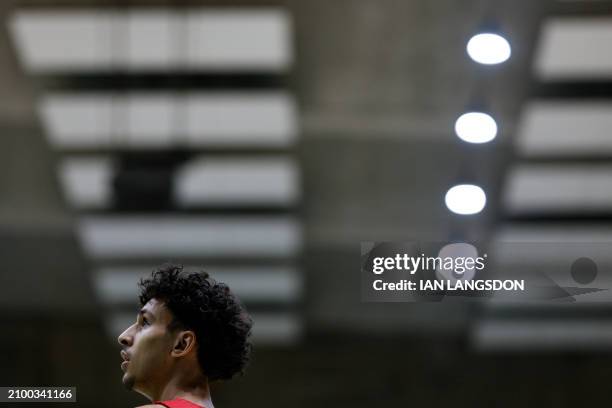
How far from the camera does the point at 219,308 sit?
8.57ft

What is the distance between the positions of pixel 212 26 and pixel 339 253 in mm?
1455

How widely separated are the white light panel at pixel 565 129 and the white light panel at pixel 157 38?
4.30 ft

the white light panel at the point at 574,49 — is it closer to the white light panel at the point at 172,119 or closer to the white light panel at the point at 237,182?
the white light panel at the point at 172,119

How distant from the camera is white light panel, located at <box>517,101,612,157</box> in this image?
19.2ft

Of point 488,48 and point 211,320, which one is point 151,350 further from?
point 488,48

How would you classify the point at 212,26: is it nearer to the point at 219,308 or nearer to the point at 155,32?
the point at 155,32

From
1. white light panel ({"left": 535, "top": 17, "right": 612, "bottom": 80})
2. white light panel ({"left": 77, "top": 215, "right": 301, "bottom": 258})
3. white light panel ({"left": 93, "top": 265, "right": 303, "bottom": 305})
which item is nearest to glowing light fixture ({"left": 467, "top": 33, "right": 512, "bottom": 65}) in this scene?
white light panel ({"left": 535, "top": 17, "right": 612, "bottom": 80})

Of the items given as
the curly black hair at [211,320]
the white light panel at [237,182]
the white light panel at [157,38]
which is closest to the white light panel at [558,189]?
the white light panel at [237,182]

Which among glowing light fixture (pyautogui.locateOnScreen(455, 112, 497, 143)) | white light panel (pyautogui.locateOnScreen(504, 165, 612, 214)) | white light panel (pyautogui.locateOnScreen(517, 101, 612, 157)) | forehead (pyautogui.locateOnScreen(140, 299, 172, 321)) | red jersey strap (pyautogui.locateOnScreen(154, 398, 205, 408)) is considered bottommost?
red jersey strap (pyautogui.locateOnScreen(154, 398, 205, 408))

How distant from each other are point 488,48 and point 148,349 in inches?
130

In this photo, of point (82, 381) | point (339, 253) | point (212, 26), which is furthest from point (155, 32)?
point (82, 381)

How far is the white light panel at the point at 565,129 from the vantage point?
5.86 meters

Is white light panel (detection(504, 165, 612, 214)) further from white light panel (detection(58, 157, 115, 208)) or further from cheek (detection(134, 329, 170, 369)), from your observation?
cheek (detection(134, 329, 170, 369))

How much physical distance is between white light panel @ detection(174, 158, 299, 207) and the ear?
3.49 metres
